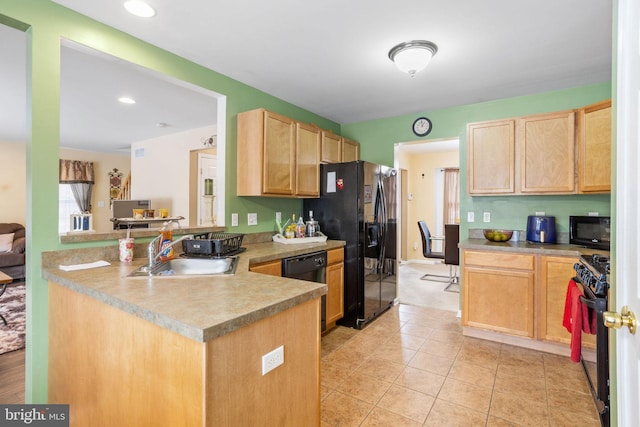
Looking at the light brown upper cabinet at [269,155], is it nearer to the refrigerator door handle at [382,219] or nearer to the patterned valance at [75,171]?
the refrigerator door handle at [382,219]

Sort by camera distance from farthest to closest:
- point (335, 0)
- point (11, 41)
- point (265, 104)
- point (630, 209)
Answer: point (265, 104) < point (11, 41) < point (335, 0) < point (630, 209)

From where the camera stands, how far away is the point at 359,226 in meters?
3.24

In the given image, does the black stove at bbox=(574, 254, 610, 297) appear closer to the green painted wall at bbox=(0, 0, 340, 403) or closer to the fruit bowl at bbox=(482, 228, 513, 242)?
the fruit bowl at bbox=(482, 228, 513, 242)

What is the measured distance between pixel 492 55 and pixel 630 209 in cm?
211

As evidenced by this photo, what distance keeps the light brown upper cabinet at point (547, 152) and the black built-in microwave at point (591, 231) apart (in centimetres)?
29

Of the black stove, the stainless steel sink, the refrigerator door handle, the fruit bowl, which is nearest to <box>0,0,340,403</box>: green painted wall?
the stainless steel sink

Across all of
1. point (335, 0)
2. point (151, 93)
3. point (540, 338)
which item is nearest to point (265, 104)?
→ point (151, 93)

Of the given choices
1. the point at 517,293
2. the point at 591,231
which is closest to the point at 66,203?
the point at 517,293

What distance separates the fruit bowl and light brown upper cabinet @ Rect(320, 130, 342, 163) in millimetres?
1815

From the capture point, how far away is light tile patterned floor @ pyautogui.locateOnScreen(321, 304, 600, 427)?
189 cm

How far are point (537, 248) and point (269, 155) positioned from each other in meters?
2.46

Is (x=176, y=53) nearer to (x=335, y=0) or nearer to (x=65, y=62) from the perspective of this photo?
(x=65, y=62)

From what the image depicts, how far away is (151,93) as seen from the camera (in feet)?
11.3

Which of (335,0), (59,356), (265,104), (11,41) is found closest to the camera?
(59,356)
